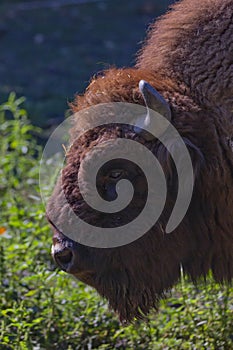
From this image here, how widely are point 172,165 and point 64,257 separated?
0.61 meters

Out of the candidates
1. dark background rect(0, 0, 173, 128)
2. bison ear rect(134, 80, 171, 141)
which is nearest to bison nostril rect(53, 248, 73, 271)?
bison ear rect(134, 80, 171, 141)

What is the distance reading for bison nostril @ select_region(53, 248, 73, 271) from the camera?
3826 mm

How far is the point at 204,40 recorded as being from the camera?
3.99 metres

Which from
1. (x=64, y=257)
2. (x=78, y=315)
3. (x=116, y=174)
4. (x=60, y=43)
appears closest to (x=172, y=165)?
(x=116, y=174)

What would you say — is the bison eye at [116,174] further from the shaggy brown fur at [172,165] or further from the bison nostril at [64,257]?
the bison nostril at [64,257]

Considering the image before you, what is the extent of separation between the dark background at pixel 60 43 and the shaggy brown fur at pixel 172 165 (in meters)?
4.36

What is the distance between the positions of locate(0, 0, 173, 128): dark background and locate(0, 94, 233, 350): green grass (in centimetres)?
339

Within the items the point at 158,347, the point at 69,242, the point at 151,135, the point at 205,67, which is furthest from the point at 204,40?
the point at 158,347

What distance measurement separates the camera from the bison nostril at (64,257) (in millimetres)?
3826

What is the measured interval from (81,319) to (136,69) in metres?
1.42

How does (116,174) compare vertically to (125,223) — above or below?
above

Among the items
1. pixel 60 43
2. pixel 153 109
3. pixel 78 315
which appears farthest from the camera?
pixel 60 43

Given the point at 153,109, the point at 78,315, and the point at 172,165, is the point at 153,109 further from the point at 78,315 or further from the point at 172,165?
the point at 78,315

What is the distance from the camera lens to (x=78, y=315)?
478 cm
